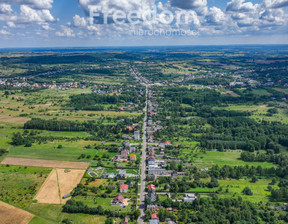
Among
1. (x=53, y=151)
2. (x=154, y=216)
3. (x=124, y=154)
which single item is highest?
(x=124, y=154)

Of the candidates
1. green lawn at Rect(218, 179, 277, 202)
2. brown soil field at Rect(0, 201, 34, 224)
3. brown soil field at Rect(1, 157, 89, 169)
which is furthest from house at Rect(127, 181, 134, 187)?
green lawn at Rect(218, 179, 277, 202)

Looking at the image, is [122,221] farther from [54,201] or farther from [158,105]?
[158,105]

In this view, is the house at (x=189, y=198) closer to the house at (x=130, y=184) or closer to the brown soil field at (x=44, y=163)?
the house at (x=130, y=184)

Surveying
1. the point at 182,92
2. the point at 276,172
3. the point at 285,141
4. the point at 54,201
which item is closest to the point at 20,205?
the point at 54,201

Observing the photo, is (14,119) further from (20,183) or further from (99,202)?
(99,202)

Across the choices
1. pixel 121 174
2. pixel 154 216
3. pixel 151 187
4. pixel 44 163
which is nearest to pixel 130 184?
pixel 121 174

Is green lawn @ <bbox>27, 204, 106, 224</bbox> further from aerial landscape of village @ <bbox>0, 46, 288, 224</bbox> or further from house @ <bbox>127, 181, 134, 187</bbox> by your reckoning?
house @ <bbox>127, 181, 134, 187</bbox>
